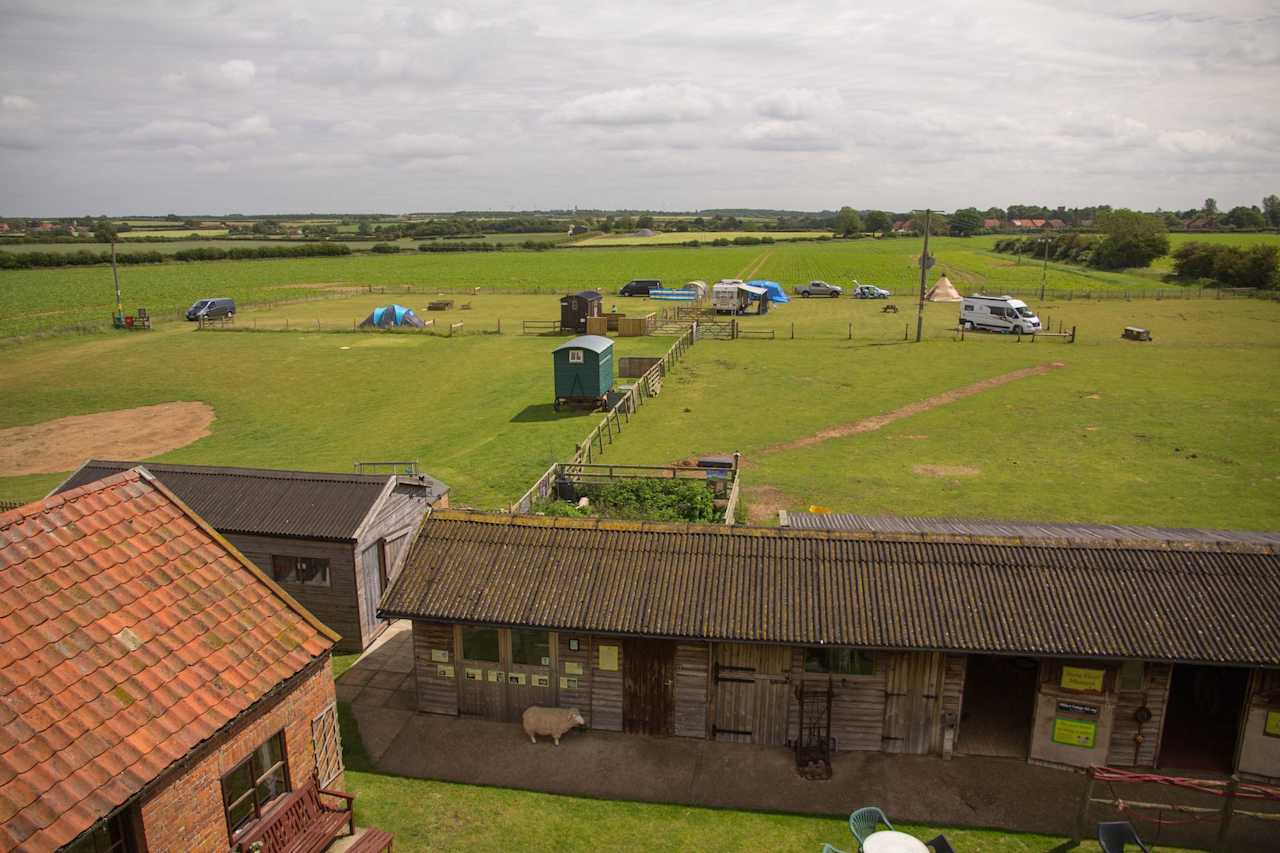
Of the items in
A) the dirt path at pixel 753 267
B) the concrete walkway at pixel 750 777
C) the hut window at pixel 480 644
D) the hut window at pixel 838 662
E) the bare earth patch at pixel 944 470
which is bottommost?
the concrete walkway at pixel 750 777

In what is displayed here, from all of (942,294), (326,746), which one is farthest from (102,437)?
(942,294)

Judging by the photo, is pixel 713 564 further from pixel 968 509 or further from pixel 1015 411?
pixel 1015 411

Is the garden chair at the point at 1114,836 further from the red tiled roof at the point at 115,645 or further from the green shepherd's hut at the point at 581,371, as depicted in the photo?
the green shepherd's hut at the point at 581,371

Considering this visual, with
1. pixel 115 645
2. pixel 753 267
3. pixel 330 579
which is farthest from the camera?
pixel 753 267

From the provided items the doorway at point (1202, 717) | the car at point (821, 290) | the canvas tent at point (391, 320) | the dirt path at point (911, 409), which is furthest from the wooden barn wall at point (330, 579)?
the car at point (821, 290)

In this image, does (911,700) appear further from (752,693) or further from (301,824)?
(301,824)

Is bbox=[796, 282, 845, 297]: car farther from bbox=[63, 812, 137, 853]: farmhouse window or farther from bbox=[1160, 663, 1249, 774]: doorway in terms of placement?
bbox=[63, 812, 137, 853]: farmhouse window

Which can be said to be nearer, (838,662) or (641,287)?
(838,662)

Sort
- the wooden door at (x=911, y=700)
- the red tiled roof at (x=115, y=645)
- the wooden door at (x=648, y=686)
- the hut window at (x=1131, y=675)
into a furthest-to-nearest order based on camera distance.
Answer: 1. the wooden door at (x=648, y=686)
2. the wooden door at (x=911, y=700)
3. the hut window at (x=1131, y=675)
4. the red tiled roof at (x=115, y=645)
